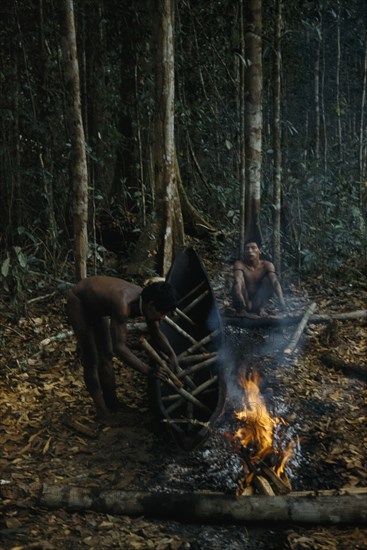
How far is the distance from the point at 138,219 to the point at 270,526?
285 inches

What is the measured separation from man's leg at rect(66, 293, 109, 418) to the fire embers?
145 centimetres

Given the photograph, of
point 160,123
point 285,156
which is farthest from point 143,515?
point 285,156

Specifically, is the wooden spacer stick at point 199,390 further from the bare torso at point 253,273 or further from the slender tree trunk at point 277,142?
the slender tree trunk at point 277,142

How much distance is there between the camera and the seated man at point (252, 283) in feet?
26.0

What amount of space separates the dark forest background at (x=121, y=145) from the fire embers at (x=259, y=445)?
147 inches

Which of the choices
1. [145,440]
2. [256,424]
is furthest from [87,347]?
[256,424]

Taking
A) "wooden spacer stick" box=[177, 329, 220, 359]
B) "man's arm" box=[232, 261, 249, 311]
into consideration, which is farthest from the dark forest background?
"wooden spacer stick" box=[177, 329, 220, 359]

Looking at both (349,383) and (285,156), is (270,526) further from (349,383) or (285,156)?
(285,156)

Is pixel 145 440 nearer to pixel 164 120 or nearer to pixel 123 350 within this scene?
pixel 123 350

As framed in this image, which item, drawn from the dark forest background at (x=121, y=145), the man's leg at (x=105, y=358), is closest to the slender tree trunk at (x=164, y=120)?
the dark forest background at (x=121, y=145)

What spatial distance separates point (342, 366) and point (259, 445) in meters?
2.38

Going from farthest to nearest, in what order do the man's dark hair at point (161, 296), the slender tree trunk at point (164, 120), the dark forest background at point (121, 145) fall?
the dark forest background at point (121, 145), the slender tree trunk at point (164, 120), the man's dark hair at point (161, 296)

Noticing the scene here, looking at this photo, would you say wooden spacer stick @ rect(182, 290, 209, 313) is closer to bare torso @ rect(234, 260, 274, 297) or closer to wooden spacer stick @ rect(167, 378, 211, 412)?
wooden spacer stick @ rect(167, 378, 211, 412)

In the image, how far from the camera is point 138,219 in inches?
415
